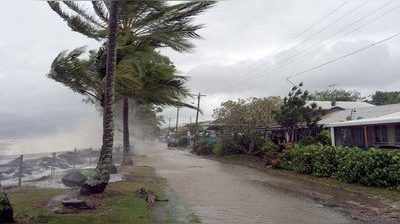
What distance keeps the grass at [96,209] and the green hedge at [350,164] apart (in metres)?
7.18

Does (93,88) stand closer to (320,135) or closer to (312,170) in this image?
(312,170)

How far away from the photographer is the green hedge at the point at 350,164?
588 inches

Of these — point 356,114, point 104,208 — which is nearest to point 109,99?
point 104,208

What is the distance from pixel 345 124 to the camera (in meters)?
22.5

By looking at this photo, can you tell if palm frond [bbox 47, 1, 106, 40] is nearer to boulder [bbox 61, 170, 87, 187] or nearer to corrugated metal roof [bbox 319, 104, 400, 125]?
boulder [bbox 61, 170, 87, 187]

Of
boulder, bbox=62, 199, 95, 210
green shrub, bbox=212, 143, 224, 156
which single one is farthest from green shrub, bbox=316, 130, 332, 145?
boulder, bbox=62, 199, 95, 210

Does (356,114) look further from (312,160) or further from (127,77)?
(127,77)

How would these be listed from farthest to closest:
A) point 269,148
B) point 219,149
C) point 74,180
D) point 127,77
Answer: point 219,149
point 269,148
point 127,77
point 74,180

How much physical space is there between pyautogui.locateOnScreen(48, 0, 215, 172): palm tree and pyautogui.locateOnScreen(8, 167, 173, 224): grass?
4645 mm

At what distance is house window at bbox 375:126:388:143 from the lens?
21.9 meters

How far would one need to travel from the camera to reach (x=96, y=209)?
9.50 m

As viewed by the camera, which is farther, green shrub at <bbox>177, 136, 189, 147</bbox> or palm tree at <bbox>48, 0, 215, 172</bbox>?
green shrub at <bbox>177, 136, 189, 147</bbox>

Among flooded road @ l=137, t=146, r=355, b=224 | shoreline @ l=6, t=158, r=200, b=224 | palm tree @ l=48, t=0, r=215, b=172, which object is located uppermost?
palm tree @ l=48, t=0, r=215, b=172

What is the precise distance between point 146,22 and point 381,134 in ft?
43.8
